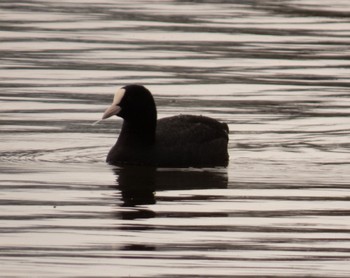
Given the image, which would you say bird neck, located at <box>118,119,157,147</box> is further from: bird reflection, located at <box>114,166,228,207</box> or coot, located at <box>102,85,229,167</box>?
bird reflection, located at <box>114,166,228,207</box>

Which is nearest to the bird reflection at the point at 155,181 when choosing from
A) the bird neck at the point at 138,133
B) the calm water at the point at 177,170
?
the calm water at the point at 177,170

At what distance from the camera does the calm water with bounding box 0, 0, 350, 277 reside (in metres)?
12.6

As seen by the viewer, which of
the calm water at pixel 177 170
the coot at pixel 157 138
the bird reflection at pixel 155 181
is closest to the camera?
the calm water at pixel 177 170

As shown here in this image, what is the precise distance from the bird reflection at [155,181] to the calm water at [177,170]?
0.02 metres

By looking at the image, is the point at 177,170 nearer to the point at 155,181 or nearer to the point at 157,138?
the point at 157,138

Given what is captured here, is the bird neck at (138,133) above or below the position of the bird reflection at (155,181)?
above

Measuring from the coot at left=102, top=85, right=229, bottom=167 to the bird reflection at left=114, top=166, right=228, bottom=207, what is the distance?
0.51 ft

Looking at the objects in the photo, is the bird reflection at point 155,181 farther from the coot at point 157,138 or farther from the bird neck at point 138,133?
the bird neck at point 138,133

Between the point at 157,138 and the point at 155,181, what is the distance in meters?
1.45

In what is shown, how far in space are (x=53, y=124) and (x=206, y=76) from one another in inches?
189

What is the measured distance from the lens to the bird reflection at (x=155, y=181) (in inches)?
623

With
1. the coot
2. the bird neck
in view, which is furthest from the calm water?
the bird neck

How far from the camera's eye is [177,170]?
59.1 ft

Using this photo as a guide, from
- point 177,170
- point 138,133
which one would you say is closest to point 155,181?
point 177,170
